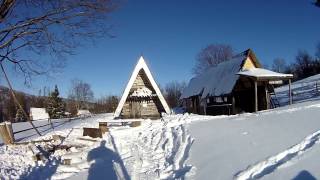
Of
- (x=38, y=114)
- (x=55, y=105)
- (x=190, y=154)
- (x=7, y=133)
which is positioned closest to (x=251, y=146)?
(x=190, y=154)

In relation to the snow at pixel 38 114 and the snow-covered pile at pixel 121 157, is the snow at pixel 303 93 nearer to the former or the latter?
the snow-covered pile at pixel 121 157

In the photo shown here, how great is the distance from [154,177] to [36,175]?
4448 mm

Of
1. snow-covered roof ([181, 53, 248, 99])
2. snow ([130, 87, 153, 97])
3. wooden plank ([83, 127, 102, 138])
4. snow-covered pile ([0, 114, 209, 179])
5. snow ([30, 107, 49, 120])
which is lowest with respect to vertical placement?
snow-covered pile ([0, 114, 209, 179])


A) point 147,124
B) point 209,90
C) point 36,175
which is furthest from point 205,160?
point 209,90

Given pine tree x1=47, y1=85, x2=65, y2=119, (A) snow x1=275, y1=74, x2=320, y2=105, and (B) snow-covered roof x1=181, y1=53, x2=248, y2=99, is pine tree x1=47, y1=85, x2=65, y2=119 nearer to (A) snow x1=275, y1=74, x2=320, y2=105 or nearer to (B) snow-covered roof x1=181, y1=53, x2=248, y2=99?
(A) snow x1=275, y1=74, x2=320, y2=105

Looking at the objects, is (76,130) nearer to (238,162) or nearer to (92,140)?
(92,140)

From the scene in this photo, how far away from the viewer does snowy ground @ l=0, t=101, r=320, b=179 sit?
7773 millimetres

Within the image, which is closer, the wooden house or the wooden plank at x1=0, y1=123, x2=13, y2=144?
the wooden plank at x1=0, y1=123, x2=13, y2=144

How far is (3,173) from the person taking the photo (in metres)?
12.3

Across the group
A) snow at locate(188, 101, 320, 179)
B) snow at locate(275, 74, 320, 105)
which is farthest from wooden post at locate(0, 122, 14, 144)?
snow at locate(275, 74, 320, 105)

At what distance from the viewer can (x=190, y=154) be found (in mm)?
9883

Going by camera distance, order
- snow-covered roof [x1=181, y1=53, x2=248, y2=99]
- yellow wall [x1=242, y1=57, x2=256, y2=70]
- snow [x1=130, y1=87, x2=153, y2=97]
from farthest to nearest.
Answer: yellow wall [x1=242, y1=57, x2=256, y2=70] → snow-covered roof [x1=181, y1=53, x2=248, y2=99] → snow [x1=130, y1=87, x2=153, y2=97]

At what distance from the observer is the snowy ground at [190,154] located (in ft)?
25.5

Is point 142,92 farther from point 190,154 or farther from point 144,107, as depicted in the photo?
point 190,154
